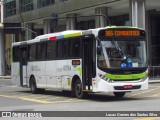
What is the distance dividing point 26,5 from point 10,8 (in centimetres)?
699

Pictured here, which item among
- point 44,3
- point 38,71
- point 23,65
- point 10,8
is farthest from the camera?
point 10,8

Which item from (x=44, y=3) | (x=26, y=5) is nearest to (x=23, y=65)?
(x=44, y=3)

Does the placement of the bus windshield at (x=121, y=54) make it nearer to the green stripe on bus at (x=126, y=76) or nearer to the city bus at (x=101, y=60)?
the city bus at (x=101, y=60)

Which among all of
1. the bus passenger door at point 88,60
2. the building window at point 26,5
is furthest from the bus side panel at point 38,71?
the building window at point 26,5

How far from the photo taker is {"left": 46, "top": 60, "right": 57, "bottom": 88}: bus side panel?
23.2m

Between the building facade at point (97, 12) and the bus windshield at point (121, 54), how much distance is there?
2401cm

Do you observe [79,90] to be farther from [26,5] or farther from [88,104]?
[26,5]

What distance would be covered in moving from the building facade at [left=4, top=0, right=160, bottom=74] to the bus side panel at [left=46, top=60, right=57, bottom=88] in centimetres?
2095

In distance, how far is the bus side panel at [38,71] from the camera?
80.7 feet

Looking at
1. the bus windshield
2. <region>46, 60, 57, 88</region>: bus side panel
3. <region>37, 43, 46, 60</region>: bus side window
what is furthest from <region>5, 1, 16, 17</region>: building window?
the bus windshield

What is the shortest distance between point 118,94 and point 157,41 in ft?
114

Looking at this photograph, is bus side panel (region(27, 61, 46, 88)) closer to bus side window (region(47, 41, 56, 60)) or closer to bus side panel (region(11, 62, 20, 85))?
bus side window (region(47, 41, 56, 60))

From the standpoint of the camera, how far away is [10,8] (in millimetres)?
72062

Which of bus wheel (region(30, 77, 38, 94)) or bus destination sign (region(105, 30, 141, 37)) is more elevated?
bus destination sign (region(105, 30, 141, 37))
